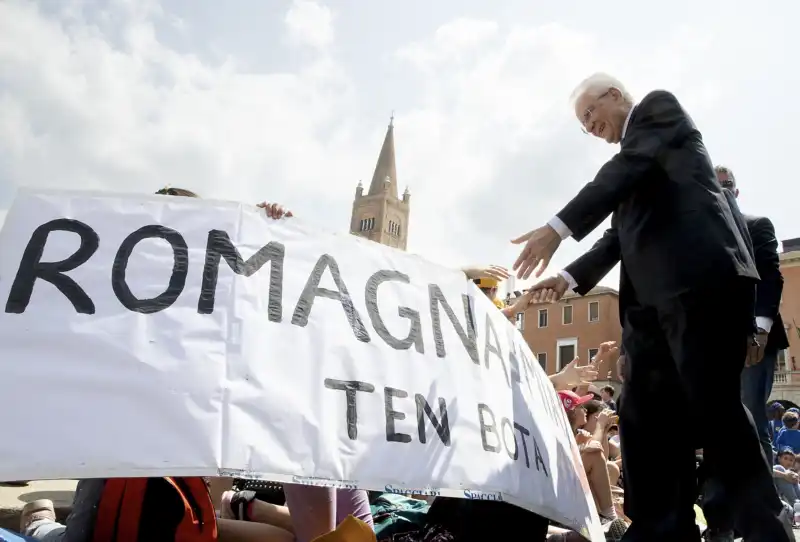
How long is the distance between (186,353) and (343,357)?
504mm

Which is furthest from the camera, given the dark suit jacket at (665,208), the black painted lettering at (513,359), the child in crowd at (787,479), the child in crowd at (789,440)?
the child in crowd at (789,440)

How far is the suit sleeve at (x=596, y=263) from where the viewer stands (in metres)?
2.93

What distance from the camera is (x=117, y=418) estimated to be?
1771mm

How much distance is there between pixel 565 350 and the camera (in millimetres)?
46188

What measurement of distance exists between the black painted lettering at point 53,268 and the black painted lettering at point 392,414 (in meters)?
0.95

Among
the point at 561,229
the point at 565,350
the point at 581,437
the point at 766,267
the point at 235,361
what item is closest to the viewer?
the point at 235,361

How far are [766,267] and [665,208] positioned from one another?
1.55m

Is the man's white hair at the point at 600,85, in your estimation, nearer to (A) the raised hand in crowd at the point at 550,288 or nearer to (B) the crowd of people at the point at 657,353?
(B) the crowd of people at the point at 657,353

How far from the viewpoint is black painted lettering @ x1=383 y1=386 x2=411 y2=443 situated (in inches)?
82.7

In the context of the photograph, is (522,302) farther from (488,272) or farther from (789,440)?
(789,440)

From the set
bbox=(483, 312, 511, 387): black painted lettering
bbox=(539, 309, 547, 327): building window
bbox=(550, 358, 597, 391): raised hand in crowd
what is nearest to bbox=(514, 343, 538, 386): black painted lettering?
bbox=(483, 312, 511, 387): black painted lettering

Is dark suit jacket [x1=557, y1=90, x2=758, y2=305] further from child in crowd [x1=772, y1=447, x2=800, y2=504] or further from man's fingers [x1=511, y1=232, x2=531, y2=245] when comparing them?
child in crowd [x1=772, y1=447, x2=800, y2=504]

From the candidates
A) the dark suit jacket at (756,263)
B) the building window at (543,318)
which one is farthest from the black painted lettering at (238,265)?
the building window at (543,318)

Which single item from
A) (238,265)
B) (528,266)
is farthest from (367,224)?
(238,265)
